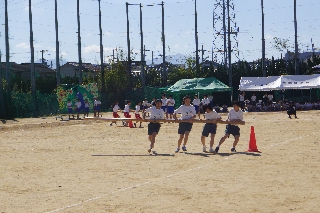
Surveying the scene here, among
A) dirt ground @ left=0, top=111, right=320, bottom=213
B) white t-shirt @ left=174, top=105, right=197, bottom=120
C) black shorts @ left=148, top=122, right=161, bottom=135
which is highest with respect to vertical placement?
white t-shirt @ left=174, top=105, right=197, bottom=120

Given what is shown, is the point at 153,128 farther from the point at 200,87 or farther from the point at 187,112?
the point at 200,87

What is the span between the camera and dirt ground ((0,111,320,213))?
12.1 meters

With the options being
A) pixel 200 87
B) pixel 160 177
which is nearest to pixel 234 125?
pixel 160 177

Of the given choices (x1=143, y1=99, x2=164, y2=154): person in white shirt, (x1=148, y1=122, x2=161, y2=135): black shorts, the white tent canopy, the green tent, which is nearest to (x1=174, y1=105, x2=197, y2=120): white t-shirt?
(x1=143, y1=99, x2=164, y2=154): person in white shirt

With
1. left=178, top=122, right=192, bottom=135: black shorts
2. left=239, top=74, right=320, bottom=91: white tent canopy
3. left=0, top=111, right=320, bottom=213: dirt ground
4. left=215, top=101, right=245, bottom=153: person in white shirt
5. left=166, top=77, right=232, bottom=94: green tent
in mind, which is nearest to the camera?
left=0, top=111, right=320, bottom=213: dirt ground

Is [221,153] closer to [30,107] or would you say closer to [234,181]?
[234,181]

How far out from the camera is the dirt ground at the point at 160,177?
12125 mm

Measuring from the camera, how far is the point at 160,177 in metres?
15.7

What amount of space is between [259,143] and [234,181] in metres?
10.0

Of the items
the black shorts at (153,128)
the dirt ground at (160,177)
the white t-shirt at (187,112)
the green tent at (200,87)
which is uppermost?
the green tent at (200,87)

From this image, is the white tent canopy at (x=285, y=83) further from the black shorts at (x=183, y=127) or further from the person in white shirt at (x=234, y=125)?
the person in white shirt at (x=234, y=125)

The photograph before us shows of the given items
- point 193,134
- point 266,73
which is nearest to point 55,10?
point 266,73

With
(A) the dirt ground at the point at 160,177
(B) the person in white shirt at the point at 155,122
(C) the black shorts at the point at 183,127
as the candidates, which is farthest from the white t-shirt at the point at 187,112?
(A) the dirt ground at the point at 160,177

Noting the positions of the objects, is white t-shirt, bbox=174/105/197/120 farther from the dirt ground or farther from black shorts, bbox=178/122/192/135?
the dirt ground
